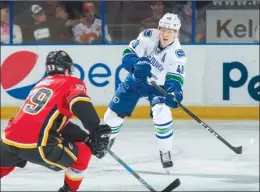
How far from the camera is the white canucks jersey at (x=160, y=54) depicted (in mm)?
5492

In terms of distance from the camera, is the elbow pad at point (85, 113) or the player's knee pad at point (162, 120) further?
the player's knee pad at point (162, 120)

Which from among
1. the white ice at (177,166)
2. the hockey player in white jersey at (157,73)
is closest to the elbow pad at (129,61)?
the hockey player in white jersey at (157,73)

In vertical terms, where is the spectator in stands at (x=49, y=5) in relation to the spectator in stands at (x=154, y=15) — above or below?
above

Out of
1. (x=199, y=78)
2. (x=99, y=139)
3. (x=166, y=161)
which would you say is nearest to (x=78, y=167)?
(x=99, y=139)

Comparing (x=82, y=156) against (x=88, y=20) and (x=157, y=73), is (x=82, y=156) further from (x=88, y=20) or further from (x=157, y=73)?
(x=88, y=20)

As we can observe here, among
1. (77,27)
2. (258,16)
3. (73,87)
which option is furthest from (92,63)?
(73,87)

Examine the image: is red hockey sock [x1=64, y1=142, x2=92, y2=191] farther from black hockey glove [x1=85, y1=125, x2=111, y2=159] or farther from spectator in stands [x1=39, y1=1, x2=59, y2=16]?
spectator in stands [x1=39, y1=1, x2=59, y2=16]

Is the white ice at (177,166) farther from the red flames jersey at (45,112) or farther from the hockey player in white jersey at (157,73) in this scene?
the red flames jersey at (45,112)

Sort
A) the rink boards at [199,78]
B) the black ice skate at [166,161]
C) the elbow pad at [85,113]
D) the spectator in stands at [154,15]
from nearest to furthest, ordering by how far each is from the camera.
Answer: the elbow pad at [85,113], the black ice skate at [166,161], the rink boards at [199,78], the spectator in stands at [154,15]

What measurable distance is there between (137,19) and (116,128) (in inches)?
116

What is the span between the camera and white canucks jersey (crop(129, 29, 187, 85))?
5.49 metres

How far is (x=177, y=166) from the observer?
633 cm

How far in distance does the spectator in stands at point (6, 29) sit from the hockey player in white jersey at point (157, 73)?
3127mm

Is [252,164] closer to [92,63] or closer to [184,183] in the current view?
[184,183]
